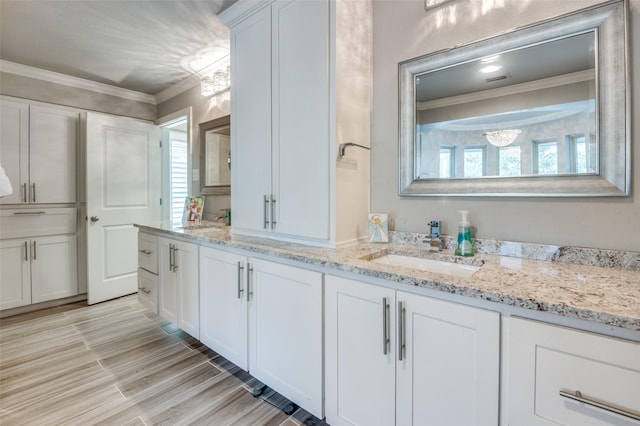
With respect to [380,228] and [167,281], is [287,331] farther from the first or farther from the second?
[167,281]

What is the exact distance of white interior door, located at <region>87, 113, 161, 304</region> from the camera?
3078mm

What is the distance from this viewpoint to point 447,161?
4.92ft

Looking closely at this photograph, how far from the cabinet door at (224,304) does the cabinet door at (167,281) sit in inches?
14.6

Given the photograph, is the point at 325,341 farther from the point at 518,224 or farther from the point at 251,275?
the point at 518,224

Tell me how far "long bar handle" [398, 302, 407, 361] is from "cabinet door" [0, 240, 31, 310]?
3663mm

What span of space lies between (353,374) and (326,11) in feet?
5.60

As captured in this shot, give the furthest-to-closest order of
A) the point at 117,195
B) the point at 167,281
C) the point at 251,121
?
the point at 117,195 → the point at 167,281 → the point at 251,121

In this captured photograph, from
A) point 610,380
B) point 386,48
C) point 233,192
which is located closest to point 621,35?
point 386,48

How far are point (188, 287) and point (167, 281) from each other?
320mm

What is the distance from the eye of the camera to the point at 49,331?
99.9 inches

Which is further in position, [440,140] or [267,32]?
[267,32]

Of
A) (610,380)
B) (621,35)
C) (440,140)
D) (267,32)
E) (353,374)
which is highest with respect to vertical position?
(267,32)

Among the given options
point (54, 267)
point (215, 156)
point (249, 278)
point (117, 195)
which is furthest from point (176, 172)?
point (249, 278)

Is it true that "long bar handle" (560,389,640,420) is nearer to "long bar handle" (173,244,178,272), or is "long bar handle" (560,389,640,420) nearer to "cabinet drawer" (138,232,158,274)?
"long bar handle" (173,244,178,272)
